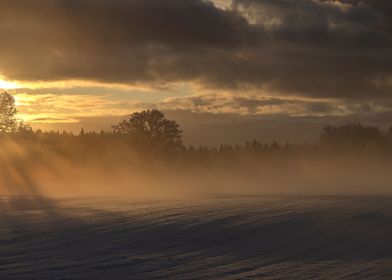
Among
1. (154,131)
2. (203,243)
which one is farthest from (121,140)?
(203,243)

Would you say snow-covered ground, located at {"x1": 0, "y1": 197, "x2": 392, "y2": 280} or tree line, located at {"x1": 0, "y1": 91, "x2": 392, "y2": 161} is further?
tree line, located at {"x1": 0, "y1": 91, "x2": 392, "y2": 161}

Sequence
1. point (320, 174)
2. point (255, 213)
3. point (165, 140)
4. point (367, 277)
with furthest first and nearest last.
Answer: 1. point (320, 174)
2. point (165, 140)
3. point (255, 213)
4. point (367, 277)

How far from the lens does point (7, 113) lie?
106 metres

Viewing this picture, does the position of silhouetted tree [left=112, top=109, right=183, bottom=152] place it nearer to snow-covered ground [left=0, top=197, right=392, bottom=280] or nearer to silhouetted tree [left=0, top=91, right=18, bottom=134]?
silhouetted tree [left=0, top=91, right=18, bottom=134]

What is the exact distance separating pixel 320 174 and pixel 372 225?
120 metres

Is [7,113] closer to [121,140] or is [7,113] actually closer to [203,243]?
[121,140]

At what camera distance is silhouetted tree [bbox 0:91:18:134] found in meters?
Answer: 105

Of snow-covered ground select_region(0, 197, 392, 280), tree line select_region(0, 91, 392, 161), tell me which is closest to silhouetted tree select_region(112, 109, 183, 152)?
tree line select_region(0, 91, 392, 161)

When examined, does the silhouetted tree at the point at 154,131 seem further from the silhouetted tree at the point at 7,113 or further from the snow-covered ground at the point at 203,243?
the snow-covered ground at the point at 203,243

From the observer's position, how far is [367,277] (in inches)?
669

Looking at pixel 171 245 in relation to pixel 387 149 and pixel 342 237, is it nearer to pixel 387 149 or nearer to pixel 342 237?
pixel 342 237

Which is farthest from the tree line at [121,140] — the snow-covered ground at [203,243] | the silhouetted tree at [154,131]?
the snow-covered ground at [203,243]

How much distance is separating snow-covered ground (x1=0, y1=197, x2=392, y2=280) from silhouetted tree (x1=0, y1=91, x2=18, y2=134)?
74810mm

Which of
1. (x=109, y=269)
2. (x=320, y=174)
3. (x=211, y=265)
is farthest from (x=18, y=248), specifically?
(x=320, y=174)
